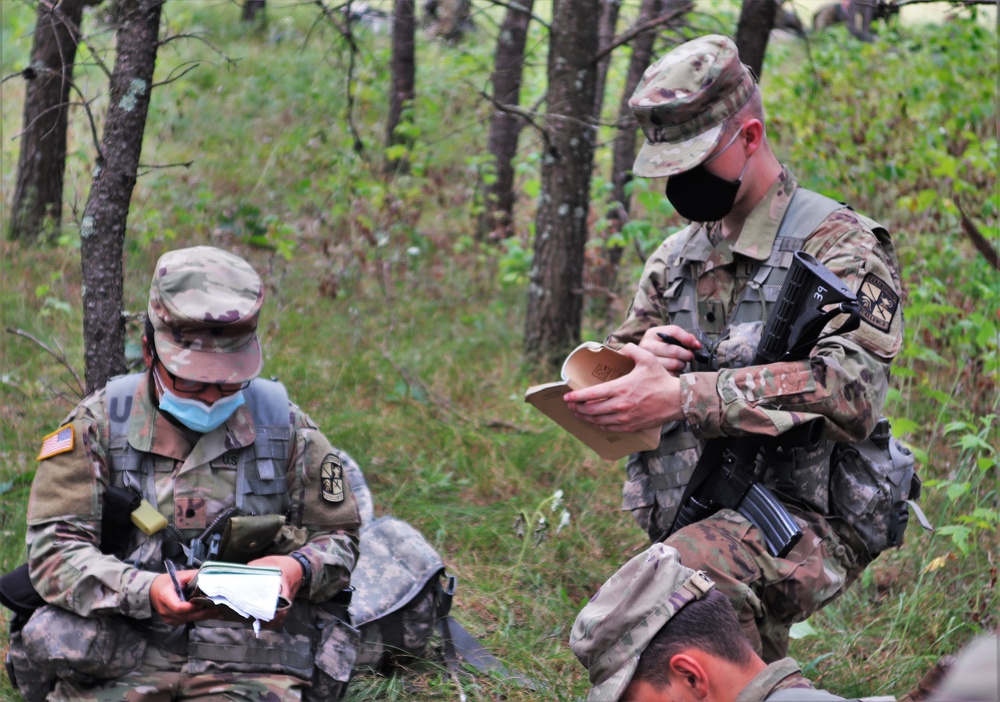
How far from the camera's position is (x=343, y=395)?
18.1ft

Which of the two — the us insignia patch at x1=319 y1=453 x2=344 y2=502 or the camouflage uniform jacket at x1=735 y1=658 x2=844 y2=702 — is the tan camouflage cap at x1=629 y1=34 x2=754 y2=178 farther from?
the camouflage uniform jacket at x1=735 y1=658 x2=844 y2=702

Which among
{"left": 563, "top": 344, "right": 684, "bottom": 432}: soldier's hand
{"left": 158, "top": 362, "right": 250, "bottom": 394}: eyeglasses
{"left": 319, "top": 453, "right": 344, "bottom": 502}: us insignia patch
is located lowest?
{"left": 319, "top": 453, "right": 344, "bottom": 502}: us insignia patch

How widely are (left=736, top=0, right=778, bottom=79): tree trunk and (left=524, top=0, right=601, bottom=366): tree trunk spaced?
2.89 feet

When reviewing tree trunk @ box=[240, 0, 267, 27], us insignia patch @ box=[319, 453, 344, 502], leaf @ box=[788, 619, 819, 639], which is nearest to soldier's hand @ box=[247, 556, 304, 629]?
us insignia patch @ box=[319, 453, 344, 502]

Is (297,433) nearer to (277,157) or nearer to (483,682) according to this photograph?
(483,682)

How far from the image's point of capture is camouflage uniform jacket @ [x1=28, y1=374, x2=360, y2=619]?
8.47 ft

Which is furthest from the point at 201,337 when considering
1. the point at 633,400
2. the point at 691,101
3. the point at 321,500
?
the point at 691,101

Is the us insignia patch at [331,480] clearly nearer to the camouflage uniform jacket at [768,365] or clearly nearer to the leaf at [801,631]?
the camouflage uniform jacket at [768,365]

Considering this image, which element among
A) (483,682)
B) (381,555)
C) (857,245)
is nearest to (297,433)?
(381,555)

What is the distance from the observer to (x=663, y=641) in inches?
82.4

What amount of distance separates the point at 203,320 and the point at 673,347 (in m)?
1.36

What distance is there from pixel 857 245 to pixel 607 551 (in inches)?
80.2

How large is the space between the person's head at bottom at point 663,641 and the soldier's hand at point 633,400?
0.53m

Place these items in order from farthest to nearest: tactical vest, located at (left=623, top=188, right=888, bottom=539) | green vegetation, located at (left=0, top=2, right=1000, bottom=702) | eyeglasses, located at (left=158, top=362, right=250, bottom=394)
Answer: green vegetation, located at (left=0, top=2, right=1000, bottom=702) < tactical vest, located at (left=623, top=188, right=888, bottom=539) < eyeglasses, located at (left=158, top=362, right=250, bottom=394)
